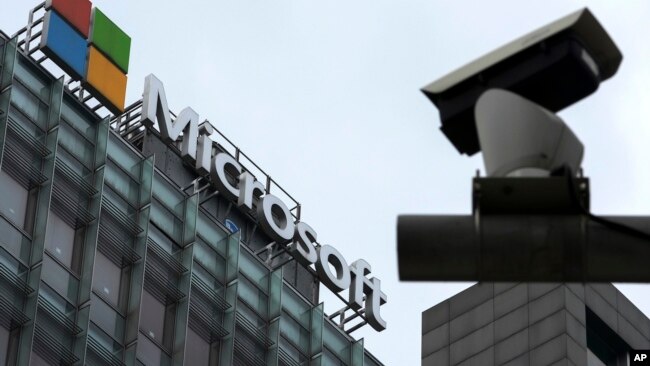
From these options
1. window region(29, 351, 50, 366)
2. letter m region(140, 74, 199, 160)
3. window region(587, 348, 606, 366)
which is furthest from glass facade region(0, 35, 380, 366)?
window region(587, 348, 606, 366)

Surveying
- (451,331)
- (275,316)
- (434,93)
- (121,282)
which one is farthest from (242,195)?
(434,93)

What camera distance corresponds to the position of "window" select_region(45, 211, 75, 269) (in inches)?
1537

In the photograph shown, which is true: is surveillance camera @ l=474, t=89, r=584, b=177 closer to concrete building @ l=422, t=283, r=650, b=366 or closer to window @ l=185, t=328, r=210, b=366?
window @ l=185, t=328, r=210, b=366

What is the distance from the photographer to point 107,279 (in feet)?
134

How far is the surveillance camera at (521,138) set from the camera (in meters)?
6.42

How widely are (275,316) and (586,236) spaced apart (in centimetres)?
4011

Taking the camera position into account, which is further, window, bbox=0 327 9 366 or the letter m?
the letter m

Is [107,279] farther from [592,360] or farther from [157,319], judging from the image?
[592,360]

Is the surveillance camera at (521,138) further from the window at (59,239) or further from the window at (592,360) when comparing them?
the window at (592,360)

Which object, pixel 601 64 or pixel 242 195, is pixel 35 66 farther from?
pixel 601 64

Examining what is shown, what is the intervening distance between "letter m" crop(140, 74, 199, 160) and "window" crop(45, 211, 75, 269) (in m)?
7.31

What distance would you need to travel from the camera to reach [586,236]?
6.21 meters

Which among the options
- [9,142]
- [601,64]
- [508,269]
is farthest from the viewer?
[9,142]

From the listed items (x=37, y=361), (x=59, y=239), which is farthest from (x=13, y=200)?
(x=37, y=361)
